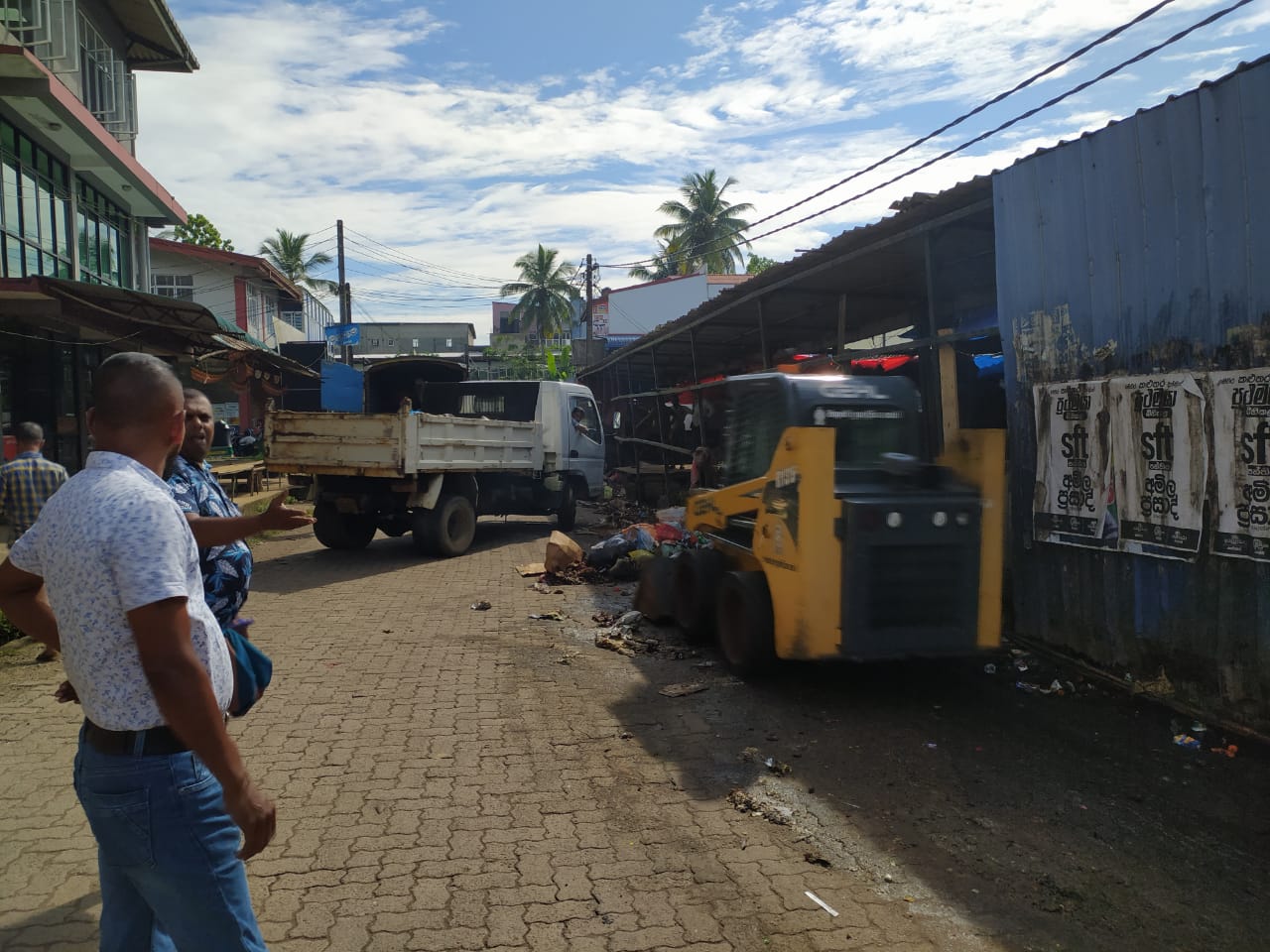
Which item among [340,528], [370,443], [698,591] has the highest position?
[370,443]

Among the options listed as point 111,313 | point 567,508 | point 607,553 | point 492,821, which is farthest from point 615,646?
point 111,313

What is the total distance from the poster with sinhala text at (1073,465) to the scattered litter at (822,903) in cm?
342

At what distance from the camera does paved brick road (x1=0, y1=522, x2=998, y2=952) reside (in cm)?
308

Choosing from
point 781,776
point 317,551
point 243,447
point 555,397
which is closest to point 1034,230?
point 781,776

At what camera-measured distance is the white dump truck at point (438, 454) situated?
10.6 meters

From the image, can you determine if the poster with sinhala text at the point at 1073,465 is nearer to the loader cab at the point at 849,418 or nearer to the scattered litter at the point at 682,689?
the loader cab at the point at 849,418

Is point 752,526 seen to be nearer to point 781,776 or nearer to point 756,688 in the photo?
point 756,688

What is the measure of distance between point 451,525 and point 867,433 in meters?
6.97

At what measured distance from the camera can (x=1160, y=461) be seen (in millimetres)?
5195

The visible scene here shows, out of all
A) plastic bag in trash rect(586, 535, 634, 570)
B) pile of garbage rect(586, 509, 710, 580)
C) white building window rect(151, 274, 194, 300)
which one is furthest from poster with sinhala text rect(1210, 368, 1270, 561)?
white building window rect(151, 274, 194, 300)

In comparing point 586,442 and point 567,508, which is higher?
point 586,442

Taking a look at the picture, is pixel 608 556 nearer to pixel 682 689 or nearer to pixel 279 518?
pixel 682 689

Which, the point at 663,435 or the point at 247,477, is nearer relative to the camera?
the point at 663,435

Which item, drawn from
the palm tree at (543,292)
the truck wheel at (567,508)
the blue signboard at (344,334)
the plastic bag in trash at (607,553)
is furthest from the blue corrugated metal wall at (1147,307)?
the palm tree at (543,292)
